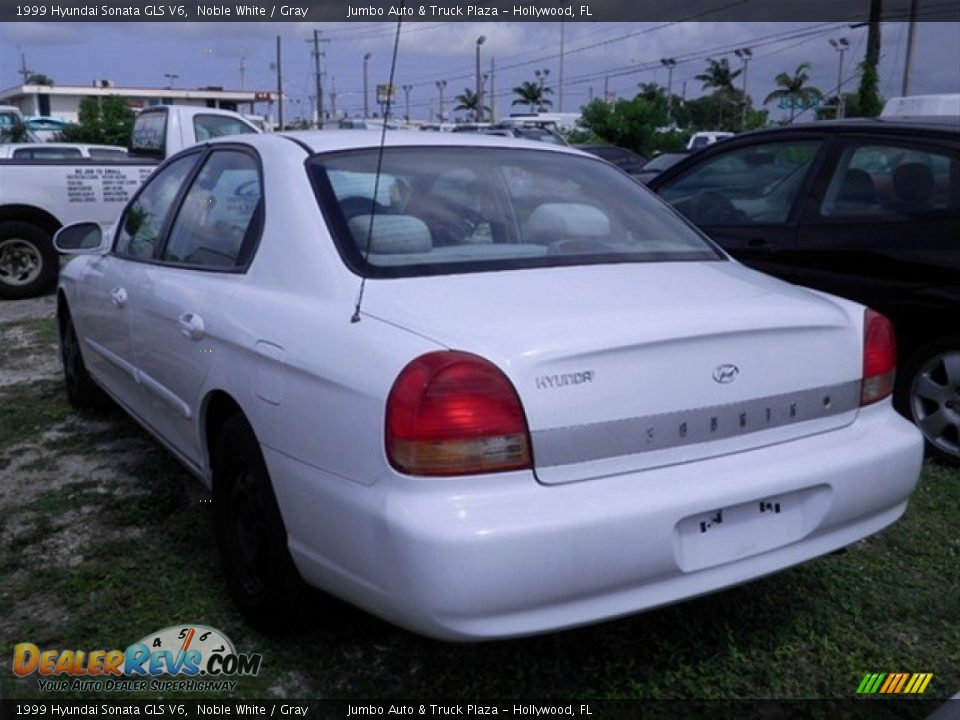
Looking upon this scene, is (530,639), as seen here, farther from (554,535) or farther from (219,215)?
(219,215)

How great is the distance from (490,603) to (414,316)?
0.72 meters

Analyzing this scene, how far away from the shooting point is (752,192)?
525 centimetres

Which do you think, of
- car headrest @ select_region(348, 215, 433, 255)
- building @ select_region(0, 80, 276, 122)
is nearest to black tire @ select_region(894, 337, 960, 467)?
car headrest @ select_region(348, 215, 433, 255)

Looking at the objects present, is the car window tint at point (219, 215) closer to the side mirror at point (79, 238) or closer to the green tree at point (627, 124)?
the side mirror at point (79, 238)

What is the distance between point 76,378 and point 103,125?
35052 millimetres

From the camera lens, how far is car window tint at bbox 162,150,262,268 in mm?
3289

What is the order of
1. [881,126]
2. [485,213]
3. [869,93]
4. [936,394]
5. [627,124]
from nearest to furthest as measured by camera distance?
[485,213] < [936,394] < [881,126] < [869,93] < [627,124]

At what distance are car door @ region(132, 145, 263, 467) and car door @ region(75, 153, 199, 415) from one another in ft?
0.47

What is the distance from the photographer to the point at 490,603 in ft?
7.23

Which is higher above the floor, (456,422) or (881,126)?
(881,126)

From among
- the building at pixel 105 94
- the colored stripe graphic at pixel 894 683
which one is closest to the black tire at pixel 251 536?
the colored stripe graphic at pixel 894 683

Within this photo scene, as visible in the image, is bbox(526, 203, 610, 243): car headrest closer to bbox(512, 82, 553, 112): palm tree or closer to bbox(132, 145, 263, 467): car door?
bbox(132, 145, 263, 467): car door

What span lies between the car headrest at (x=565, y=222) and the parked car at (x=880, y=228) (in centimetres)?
184

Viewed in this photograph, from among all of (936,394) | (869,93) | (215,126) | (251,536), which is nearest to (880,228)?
(936,394)
